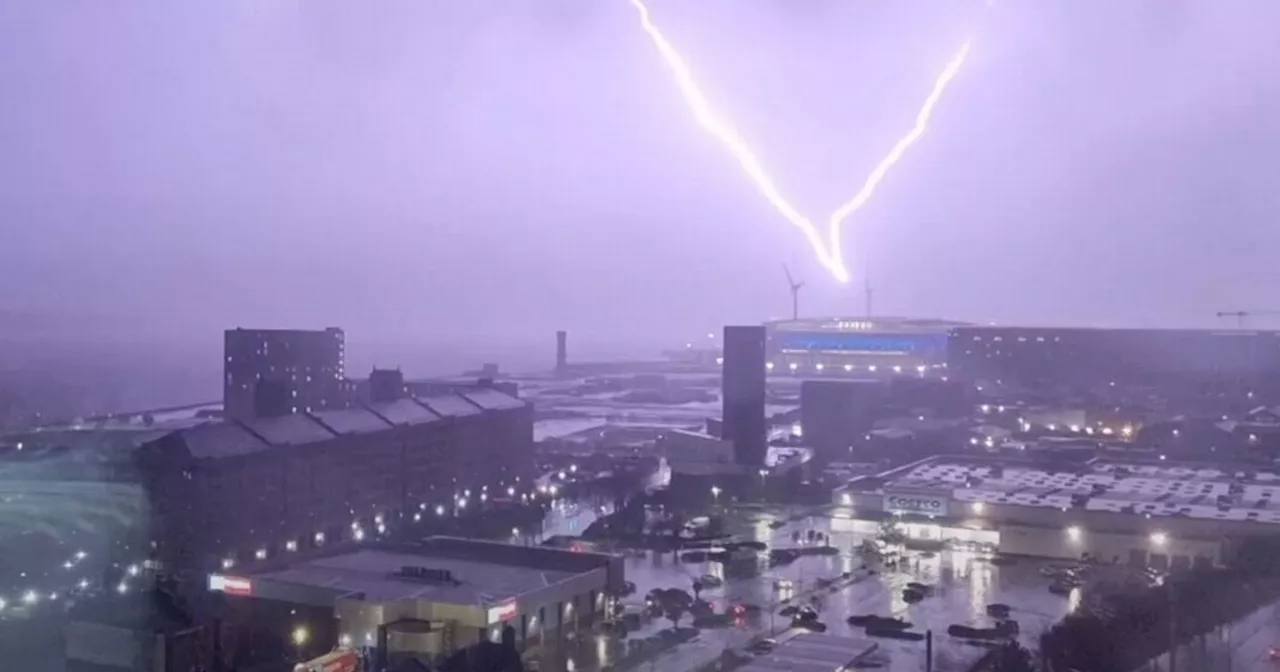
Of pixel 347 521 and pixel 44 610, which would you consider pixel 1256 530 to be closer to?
pixel 347 521

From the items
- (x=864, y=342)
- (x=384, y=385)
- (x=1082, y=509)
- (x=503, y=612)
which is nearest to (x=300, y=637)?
(x=503, y=612)

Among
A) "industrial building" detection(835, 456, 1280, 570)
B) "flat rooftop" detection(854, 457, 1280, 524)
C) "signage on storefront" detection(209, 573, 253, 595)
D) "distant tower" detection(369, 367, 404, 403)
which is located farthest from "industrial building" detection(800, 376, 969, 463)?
"signage on storefront" detection(209, 573, 253, 595)

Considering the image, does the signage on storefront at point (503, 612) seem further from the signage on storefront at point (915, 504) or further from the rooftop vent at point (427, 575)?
the signage on storefront at point (915, 504)

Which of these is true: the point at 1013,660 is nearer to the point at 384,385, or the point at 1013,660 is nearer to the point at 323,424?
the point at 323,424

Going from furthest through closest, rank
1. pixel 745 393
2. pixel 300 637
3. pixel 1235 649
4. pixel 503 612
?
1. pixel 745 393
2. pixel 300 637
3. pixel 503 612
4. pixel 1235 649

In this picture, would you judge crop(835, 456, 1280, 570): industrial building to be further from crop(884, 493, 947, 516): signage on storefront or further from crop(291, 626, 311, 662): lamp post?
crop(291, 626, 311, 662): lamp post

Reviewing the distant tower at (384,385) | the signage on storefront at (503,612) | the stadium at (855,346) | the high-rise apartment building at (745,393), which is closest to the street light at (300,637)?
the signage on storefront at (503,612)
